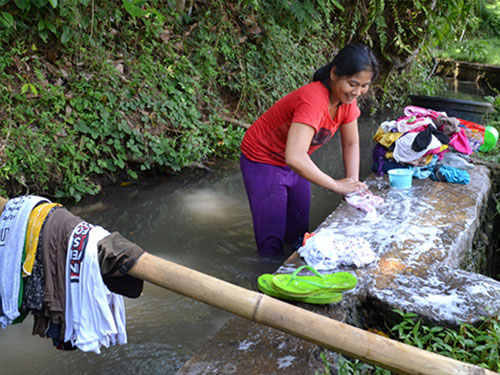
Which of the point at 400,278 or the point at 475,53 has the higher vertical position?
the point at 475,53

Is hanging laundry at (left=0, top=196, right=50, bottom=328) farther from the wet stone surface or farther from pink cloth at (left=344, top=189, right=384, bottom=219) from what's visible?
pink cloth at (left=344, top=189, right=384, bottom=219)

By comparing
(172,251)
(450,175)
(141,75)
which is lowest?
(172,251)

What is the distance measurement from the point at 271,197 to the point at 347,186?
53 cm

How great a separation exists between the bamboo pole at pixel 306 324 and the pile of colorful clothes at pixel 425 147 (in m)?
2.64

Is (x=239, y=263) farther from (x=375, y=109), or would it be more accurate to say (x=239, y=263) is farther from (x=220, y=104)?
(x=375, y=109)

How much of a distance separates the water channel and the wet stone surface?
811 mm

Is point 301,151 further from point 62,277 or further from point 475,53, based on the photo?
point 475,53

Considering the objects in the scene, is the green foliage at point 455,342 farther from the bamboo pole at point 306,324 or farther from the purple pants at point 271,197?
the purple pants at point 271,197

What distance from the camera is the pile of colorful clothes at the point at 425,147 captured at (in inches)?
155

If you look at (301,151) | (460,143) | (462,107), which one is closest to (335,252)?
(301,151)

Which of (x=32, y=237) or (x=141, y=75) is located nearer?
(x=32, y=237)

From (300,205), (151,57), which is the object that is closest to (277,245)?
(300,205)

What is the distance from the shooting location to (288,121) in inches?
121

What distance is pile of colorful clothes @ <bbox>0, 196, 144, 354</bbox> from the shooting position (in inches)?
72.9
